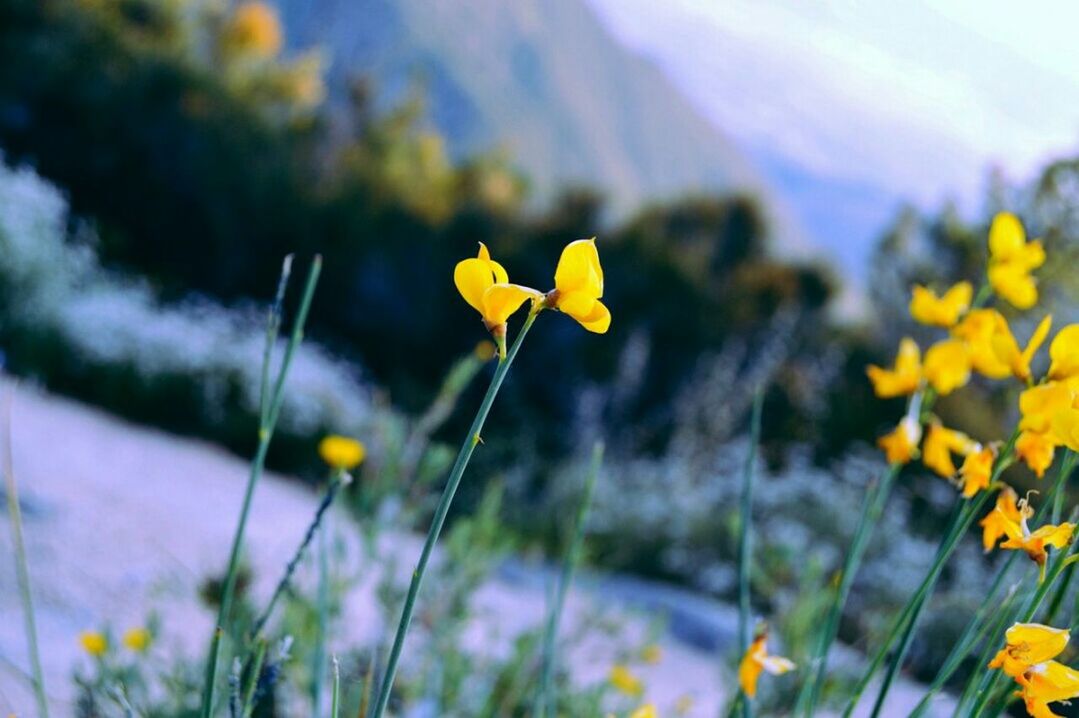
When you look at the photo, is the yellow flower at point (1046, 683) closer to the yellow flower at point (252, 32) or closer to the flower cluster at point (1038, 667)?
the flower cluster at point (1038, 667)

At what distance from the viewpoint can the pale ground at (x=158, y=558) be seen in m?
2.00

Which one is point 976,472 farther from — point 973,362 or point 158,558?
point 158,558

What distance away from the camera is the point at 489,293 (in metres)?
0.56

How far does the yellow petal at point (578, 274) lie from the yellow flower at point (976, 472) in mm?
373

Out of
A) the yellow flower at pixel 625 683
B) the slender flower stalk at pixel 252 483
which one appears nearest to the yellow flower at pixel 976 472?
the slender flower stalk at pixel 252 483

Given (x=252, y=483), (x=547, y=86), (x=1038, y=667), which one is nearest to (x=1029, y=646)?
(x=1038, y=667)

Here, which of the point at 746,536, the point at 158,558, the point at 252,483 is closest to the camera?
the point at 252,483

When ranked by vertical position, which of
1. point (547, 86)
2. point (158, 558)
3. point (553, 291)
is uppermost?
point (547, 86)

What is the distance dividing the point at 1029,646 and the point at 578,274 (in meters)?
0.36

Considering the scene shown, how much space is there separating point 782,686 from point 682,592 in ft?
7.24

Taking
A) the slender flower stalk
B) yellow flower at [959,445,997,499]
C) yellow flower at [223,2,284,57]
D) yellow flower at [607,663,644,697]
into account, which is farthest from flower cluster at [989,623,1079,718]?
yellow flower at [223,2,284,57]

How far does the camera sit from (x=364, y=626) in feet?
8.42

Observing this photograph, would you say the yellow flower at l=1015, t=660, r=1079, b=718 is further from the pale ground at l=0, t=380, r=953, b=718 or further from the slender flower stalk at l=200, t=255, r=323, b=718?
the pale ground at l=0, t=380, r=953, b=718

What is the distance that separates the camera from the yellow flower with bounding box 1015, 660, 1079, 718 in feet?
2.03
